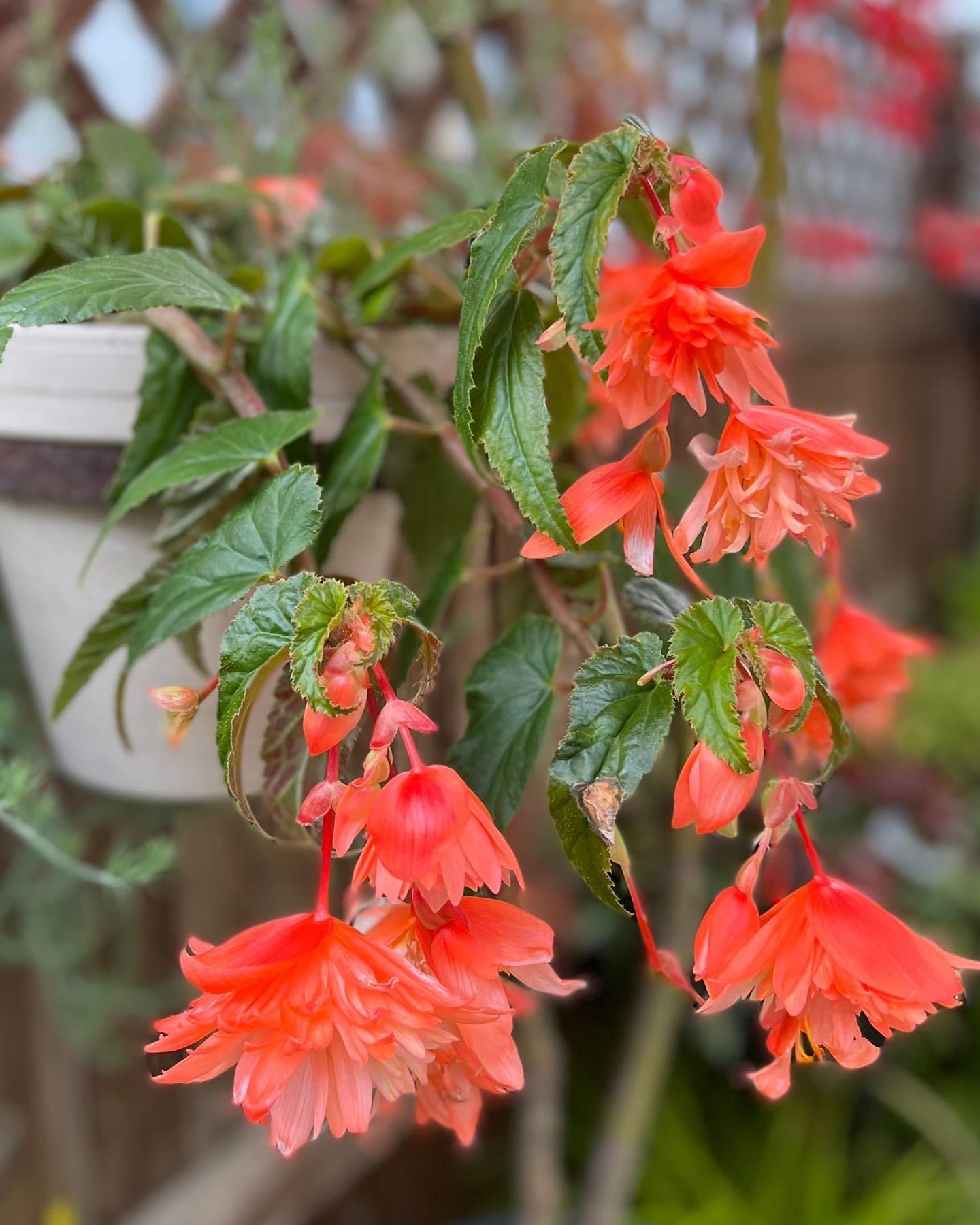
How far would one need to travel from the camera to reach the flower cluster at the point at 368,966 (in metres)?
0.23

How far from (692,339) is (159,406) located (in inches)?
8.5

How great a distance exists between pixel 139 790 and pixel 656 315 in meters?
0.35

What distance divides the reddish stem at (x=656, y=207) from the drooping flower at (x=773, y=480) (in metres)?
0.04

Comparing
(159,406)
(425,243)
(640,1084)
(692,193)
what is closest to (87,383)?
(159,406)

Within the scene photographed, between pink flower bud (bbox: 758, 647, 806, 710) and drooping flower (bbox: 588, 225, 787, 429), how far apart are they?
63mm

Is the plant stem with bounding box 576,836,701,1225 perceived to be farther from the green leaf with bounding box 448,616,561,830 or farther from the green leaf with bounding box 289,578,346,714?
the green leaf with bounding box 289,578,346,714

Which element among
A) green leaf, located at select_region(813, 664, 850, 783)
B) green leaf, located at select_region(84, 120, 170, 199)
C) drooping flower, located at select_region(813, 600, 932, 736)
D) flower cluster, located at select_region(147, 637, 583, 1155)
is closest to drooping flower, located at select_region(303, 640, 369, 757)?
flower cluster, located at select_region(147, 637, 583, 1155)

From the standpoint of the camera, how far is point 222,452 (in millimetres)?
317

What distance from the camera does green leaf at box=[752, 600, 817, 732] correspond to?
0.24 m

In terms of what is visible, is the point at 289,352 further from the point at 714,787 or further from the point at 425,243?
the point at 714,787

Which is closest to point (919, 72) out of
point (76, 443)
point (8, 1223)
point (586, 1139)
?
point (586, 1139)

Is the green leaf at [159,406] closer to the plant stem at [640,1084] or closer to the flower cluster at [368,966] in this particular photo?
the flower cluster at [368,966]

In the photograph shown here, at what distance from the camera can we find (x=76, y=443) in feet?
1.39

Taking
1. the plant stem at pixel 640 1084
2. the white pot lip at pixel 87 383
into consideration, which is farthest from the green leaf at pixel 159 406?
the plant stem at pixel 640 1084
